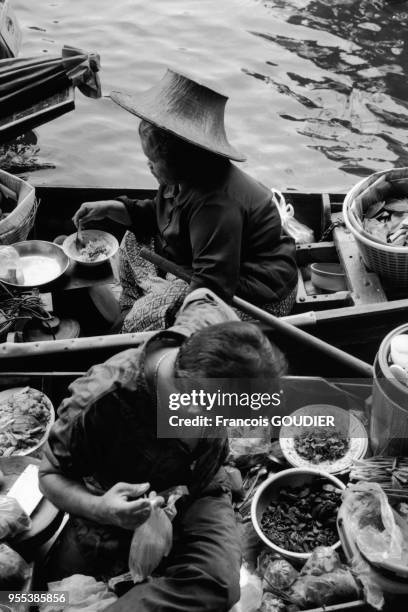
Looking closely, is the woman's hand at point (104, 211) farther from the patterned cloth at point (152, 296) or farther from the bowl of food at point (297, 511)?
the bowl of food at point (297, 511)

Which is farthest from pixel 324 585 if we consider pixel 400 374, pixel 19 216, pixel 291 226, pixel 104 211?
pixel 19 216

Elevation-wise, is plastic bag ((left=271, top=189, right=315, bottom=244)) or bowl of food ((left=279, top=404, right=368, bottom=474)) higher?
plastic bag ((left=271, top=189, right=315, bottom=244))

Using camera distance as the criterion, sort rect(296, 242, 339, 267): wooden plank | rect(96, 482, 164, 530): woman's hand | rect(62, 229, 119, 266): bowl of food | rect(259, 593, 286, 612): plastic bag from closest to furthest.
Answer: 1. rect(96, 482, 164, 530): woman's hand
2. rect(259, 593, 286, 612): plastic bag
3. rect(62, 229, 119, 266): bowl of food
4. rect(296, 242, 339, 267): wooden plank

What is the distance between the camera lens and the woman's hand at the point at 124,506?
2.05m

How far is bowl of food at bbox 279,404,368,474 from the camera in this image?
3016 millimetres

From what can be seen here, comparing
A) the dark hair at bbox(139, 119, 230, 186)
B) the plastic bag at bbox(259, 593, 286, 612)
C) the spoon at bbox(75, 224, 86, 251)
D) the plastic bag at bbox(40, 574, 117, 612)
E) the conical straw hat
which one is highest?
the conical straw hat

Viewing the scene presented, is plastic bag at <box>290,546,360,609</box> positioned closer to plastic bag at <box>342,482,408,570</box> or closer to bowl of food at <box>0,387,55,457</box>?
plastic bag at <box>342,482,408,570</box>

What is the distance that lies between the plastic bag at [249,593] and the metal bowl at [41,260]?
1.92 m

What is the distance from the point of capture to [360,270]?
3.90 metres

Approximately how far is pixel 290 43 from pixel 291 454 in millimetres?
6085

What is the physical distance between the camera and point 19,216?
4.01m

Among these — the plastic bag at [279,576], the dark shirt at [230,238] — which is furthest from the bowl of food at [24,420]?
the plastic bag at [279,576]

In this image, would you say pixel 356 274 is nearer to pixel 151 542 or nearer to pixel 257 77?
pixel 151 542

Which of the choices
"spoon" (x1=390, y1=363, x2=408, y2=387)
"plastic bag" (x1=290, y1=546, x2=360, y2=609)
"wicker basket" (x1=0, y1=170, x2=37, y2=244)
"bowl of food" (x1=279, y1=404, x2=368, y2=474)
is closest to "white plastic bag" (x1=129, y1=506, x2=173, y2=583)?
"plastic bag" (x1=290, y1=546, x2=360, y2=609)
